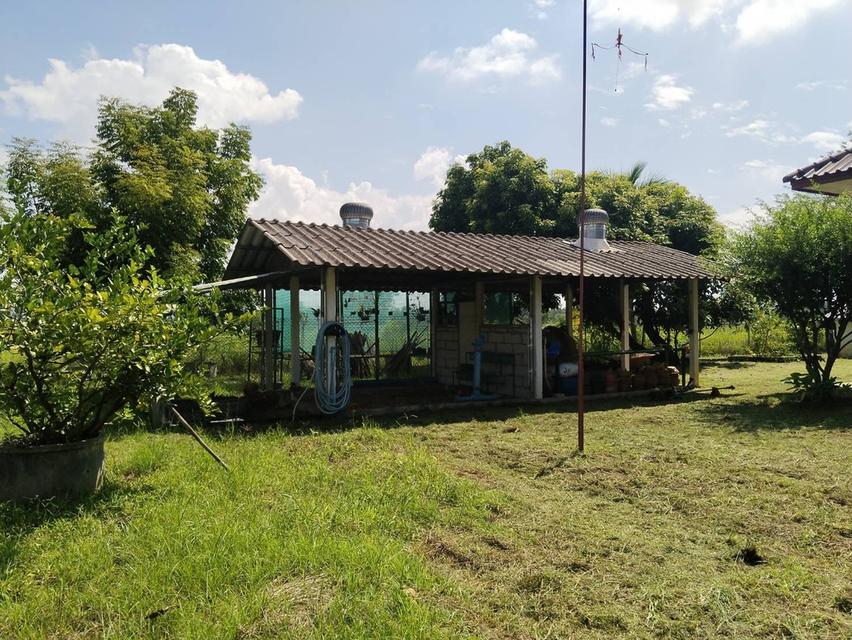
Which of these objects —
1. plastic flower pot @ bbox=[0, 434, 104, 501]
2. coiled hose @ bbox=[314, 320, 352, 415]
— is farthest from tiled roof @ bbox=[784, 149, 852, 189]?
plastic flower pot @ bbox=[0, 434, 104, 501]

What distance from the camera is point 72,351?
433 cm

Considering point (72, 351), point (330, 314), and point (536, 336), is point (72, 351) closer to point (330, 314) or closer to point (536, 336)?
point (330, 314)

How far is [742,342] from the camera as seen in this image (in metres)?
19.9

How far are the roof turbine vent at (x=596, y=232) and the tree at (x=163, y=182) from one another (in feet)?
26.6

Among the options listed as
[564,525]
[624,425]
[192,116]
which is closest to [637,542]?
[564,525]

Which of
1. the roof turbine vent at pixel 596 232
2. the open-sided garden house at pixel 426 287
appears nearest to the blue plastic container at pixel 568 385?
the open-sided garden house at pixel 426 287

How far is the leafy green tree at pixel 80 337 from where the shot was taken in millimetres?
4234

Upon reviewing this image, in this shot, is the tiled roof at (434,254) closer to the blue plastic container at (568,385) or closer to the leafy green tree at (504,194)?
the blue plastic container at (568,385)

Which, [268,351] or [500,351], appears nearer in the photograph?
[500,351]

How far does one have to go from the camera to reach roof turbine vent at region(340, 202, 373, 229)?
1202 cm

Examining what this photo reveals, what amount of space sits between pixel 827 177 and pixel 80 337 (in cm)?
993

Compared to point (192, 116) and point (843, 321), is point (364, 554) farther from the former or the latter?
point (192, 116)

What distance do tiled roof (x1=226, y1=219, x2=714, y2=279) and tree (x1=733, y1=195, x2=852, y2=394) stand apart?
1.74 meters

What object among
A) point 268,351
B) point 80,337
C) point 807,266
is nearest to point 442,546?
point 80,337
